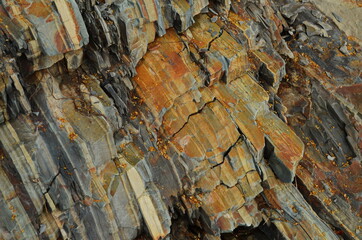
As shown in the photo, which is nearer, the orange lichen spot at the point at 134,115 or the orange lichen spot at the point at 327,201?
the orange lichen spot at the point at 134,115

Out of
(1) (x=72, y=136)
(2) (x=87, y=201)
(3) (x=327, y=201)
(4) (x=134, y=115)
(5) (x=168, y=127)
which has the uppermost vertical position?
(4) (x=134, y=115)

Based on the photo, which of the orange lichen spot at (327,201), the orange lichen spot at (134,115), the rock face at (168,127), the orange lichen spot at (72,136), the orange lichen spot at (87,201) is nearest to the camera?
the rock face at (168,127)

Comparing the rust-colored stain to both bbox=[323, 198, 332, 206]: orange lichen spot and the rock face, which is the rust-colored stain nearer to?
the rock face

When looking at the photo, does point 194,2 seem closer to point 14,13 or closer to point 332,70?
point 14,13

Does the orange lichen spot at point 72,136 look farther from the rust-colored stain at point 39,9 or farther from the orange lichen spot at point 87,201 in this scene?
the rust-colored stain at point 39,9

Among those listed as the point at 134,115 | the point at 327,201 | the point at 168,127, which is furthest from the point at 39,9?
the point at 327,201

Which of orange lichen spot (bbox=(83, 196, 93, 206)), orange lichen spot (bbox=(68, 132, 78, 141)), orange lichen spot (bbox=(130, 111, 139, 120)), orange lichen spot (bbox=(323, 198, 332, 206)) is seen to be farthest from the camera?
orange lichen spot (bbox=(323, 198, 332, 206))

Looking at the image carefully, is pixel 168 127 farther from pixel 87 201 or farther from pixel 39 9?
pixel 39 9

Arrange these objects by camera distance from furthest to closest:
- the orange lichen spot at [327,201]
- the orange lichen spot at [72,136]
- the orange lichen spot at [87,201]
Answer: the orange lichen spot at [327,201], the orange lichen spot at [87,201], the orange lichen spot at [72,136]

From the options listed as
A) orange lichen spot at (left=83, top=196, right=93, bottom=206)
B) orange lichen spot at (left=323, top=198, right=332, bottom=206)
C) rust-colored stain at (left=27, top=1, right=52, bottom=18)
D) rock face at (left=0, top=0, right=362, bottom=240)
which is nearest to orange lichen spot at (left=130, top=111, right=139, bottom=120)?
rock face at (left=0, top=0, right=362, bottom=240)

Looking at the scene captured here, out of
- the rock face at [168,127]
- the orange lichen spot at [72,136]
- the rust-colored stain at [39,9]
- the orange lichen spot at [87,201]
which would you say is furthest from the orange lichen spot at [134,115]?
the rust-colored stain at [39,9]
